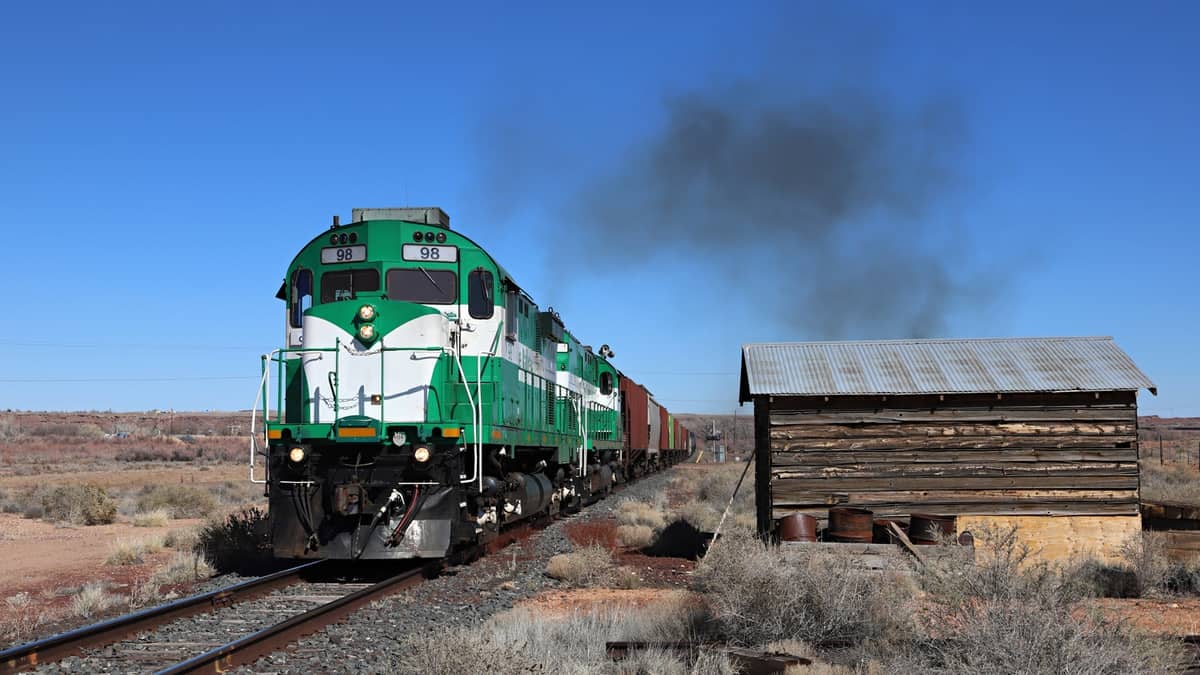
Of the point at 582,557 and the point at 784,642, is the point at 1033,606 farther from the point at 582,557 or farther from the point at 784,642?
the point at 582,557

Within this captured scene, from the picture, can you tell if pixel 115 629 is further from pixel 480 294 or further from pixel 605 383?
pixel 605 383

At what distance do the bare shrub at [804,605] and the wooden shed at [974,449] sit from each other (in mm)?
5767

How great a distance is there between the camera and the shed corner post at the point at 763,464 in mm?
15945

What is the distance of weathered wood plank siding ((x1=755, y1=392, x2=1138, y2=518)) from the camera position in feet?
50.8

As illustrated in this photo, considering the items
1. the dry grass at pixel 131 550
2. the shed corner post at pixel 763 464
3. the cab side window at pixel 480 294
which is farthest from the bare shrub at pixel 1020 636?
the dry grass at pixel 131 550

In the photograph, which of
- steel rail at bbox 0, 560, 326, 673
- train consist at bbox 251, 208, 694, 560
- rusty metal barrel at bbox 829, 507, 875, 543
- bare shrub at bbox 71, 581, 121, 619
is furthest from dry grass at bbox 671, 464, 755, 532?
bare shrub at bbox 71, 581, 121, 619

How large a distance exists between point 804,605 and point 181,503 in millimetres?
22930

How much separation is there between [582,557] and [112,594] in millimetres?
5946

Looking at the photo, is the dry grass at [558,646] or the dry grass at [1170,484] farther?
the dry grass at [1170,484]

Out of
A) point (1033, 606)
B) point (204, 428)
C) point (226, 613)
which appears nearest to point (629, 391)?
point (226, 613)

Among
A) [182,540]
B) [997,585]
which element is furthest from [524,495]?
[997,585]

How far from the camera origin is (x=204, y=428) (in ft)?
387

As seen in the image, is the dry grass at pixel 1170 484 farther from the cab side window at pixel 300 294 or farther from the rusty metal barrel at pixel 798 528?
the cab side window at pixel 300 294

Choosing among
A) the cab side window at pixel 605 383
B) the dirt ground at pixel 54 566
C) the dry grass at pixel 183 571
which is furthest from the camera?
the cab side window at pixel 605 383
